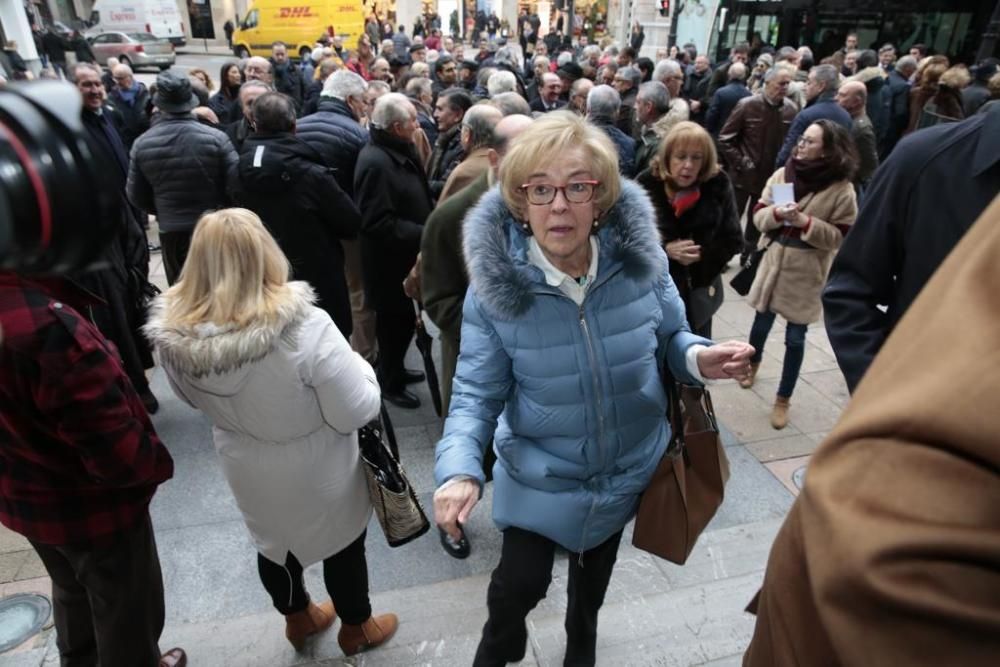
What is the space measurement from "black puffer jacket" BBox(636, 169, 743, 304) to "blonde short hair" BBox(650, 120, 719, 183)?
0.08 m

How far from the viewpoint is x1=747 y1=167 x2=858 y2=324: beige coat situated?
399cm

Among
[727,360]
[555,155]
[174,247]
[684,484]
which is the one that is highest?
[555,155]

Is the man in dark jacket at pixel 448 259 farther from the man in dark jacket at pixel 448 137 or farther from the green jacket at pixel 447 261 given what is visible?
the man in dark jacket at pixel 448 137

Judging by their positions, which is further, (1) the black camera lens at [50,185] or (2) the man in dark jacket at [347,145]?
(2) the man in dark jacket at [347,145]

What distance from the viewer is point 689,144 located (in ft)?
11.5

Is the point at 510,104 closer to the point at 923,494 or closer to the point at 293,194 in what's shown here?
the point at 293,194

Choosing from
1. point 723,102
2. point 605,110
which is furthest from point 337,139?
point 723,102

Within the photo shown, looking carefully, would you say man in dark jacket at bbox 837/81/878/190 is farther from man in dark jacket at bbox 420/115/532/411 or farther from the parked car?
the parked car

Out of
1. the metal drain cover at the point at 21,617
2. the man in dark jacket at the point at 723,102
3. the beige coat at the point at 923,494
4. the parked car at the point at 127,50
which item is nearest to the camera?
the beige coat at the point at 923,494

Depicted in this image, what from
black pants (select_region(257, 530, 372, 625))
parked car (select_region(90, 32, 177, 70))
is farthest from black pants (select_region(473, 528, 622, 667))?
parked car (select_region(90, 32, 177, 70))

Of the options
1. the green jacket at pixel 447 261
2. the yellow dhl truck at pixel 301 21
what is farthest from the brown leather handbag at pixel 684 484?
the yellow dhl truck at pixel 301 21

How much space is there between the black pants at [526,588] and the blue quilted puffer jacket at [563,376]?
0.08 m

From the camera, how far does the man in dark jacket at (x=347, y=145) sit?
500cm

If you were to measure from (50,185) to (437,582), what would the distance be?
2.72 m
